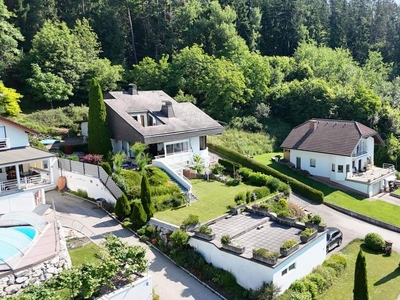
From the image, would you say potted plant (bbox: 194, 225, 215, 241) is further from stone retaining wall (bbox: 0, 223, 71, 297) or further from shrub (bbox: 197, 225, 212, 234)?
stone retaining wall (bbox: 0, 223, 71, 297)

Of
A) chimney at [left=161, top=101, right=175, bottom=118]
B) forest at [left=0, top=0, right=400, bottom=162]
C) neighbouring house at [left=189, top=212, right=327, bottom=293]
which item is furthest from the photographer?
forest at [left=0, top=0, right=400, bottom=162]

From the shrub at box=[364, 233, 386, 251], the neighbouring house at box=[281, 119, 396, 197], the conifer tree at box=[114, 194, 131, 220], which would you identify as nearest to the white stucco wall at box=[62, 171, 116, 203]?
the conifer tree at box=[114, 194, 131, 220]

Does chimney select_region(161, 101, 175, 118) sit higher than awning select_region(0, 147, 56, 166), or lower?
higher

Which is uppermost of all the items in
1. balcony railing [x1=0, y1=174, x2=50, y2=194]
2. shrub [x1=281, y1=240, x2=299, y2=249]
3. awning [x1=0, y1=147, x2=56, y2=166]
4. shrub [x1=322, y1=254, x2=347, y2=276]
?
awning [x1=0, y1=147, x2=56, y2=166]

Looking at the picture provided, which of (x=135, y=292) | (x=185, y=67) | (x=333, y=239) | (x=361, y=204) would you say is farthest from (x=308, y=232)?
(x=185, y=67)

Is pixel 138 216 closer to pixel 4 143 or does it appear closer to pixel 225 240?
pixel 225 240

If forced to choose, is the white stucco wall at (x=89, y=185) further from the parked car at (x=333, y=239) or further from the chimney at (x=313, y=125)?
the chimney at (x=313, y=125)

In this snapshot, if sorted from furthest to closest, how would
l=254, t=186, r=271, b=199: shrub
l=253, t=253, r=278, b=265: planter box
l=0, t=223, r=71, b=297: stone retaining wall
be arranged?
l=254, t=186, r=271, b=199: shrub
l=253, t=253, r=278, b=265: planter box
l=0, t=223, r=71, b=297: stone retaining wall

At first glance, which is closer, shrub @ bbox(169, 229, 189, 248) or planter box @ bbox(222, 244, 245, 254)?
planter box @ bbox(222, 244, 245, 254)
